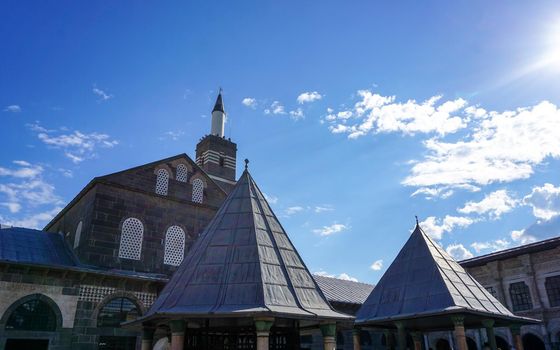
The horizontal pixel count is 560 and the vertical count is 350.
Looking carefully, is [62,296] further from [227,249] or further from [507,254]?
[507,254]

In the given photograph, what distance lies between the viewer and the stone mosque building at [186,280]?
7645mm

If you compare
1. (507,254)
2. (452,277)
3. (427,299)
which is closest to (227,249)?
(427,299)

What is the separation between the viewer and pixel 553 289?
20.4 m

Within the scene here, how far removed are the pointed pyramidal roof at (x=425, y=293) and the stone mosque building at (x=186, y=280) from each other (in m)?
0.23

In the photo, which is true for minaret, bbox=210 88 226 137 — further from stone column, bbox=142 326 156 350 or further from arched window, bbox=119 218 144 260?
stone column, bbox=142 326 156 350

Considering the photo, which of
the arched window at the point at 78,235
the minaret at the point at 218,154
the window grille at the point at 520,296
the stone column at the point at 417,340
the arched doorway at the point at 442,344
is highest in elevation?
the minaret at the point at 218,154

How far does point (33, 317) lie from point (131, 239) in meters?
4.59

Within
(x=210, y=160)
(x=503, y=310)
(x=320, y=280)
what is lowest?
(x=503, y=310)

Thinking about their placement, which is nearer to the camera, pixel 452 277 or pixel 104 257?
pixel 452 277

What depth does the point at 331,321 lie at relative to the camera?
7.61m

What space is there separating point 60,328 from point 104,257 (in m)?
3.05

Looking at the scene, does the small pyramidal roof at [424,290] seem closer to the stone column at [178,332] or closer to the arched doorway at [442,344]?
the stone column at [178,332]

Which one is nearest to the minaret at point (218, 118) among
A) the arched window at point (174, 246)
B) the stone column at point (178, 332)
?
the arched window at point (174, 246)

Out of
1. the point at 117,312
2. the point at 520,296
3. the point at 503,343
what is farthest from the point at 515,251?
the point at 117,312
